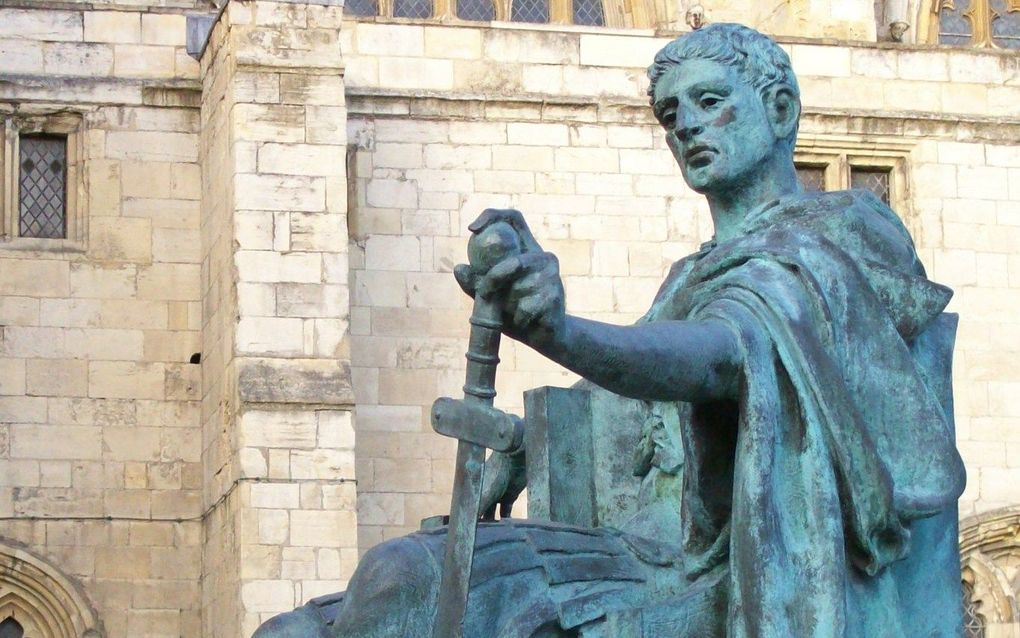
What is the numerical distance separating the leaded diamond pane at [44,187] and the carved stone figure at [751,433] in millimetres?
13949

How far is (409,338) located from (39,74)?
2791mm

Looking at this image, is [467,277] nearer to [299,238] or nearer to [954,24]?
[299,238]

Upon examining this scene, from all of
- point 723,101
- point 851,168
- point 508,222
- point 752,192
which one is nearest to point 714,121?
point 723,101

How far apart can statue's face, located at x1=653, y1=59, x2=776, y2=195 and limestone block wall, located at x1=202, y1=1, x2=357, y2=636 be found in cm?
1155

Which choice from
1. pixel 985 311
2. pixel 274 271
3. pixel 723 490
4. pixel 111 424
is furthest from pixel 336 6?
pixel 723 490

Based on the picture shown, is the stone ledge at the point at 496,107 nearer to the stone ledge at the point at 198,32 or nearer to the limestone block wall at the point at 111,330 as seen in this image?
the stone ledge at the point at 198,32

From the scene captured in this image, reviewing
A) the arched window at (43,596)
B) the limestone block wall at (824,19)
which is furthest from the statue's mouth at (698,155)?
the limestone block wall at (824,19)

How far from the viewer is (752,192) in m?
4.75

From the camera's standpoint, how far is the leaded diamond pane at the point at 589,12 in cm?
2172

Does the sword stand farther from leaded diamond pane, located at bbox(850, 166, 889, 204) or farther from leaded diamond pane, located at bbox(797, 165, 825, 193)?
leaded diamond pane, located at bbox(850, 166, 889, 204)

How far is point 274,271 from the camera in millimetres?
16797

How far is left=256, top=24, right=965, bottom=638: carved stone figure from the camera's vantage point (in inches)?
168

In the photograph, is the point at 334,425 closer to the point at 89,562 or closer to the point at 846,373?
the point at 89,562

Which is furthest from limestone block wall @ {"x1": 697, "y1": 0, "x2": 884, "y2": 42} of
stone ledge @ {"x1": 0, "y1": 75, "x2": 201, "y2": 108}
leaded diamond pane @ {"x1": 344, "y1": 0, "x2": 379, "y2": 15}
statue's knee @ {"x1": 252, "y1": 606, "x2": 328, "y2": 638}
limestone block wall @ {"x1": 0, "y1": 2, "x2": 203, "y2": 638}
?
statue's knee @ {"x1": 252, "y1": 606, "x2": 328, "y2": 638}
